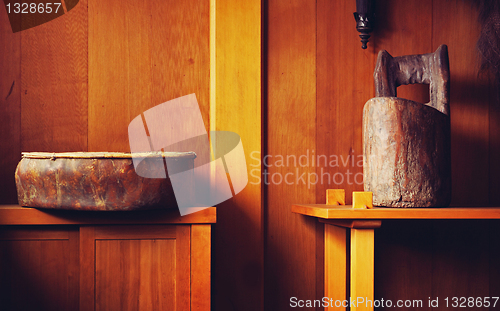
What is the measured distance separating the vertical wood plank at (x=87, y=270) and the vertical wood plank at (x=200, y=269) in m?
0.23

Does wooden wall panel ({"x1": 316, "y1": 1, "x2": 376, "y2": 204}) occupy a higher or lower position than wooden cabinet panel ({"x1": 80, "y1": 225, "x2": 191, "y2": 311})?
higher

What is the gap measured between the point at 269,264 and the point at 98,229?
56 centimetres

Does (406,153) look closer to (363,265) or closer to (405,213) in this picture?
(405,213)

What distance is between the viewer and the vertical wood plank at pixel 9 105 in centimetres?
117

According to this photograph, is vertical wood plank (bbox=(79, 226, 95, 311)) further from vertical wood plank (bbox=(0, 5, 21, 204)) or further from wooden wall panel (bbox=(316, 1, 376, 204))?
wooden wall panel (bbox=(316, 1, 376, 204))

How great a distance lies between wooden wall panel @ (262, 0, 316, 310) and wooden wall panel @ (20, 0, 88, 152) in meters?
0.60

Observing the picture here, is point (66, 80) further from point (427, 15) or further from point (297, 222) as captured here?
point (427, 15)

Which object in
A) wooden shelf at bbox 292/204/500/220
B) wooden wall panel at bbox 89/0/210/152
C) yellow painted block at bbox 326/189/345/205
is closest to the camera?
wooden shelf at bbox 292/204/500/220

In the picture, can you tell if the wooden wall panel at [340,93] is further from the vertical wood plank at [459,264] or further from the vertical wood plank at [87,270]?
the vertical wood plank at [87,270]

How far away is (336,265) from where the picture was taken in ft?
3.74

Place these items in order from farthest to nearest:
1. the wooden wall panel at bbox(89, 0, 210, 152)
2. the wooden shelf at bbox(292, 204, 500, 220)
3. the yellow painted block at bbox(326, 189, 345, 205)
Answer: the wooden wall panel at bbox(89, 0, 210, 152)
the yellow painted block at bbox(326, 189, 345, 205)
the wooden shelf at bbox(292, 204, 500, 220)

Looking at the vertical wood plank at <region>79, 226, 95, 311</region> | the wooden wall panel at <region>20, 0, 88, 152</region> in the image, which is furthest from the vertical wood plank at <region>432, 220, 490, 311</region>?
the wooden wall panel at <region>20, 0, 88, 152</region>

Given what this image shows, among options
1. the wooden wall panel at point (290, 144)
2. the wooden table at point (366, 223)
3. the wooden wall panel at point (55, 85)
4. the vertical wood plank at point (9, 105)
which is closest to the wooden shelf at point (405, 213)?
the wooden table at point (366, 223)

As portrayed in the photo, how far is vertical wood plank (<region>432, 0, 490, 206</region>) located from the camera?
1.25m
